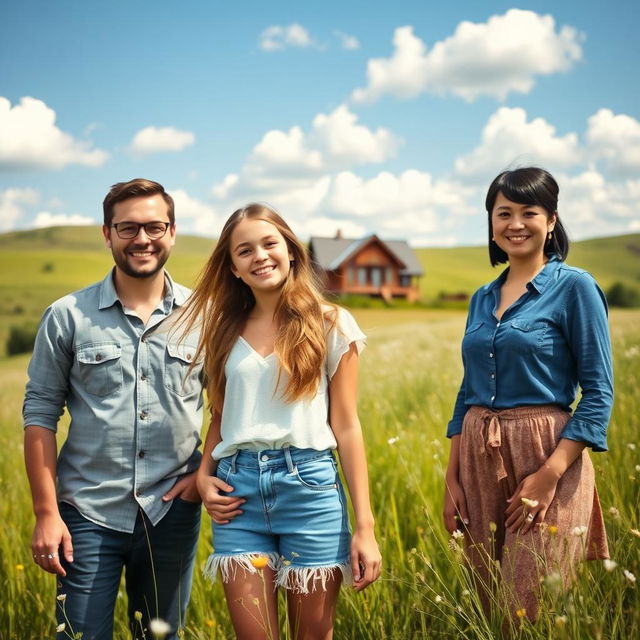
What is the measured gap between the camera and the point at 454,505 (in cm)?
293

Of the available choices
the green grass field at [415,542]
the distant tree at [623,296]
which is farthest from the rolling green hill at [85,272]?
the green grass field at [415,542]

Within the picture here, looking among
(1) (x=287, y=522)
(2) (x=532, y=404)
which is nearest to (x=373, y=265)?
(2) (x=532, y=404)

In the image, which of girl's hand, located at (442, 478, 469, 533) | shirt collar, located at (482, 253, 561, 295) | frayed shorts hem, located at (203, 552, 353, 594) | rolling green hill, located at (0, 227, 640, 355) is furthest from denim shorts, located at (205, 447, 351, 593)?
rolling green hill, located at (0, 227, 640, 355)

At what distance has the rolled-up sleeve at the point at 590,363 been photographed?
2539 mm

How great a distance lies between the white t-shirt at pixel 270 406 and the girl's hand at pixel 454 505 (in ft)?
2.10

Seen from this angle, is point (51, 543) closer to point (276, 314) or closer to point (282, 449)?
point (282, 449)

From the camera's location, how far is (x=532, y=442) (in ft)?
8.71

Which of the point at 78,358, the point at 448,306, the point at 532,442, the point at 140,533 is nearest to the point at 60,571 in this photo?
the point at 140,533

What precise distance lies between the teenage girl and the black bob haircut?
0.87m

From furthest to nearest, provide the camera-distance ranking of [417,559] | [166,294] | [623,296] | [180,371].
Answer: [623,296]
[417,559]
[166,294]
[180,371]

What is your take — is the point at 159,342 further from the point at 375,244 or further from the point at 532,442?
the point at 375,244

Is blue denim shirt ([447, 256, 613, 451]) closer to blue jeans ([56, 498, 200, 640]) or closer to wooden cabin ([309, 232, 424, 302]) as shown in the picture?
blue jeans ([56, 498, 200, 640])

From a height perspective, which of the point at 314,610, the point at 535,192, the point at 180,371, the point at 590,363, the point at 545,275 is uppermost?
the point at 535,192

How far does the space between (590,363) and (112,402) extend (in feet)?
7.06
